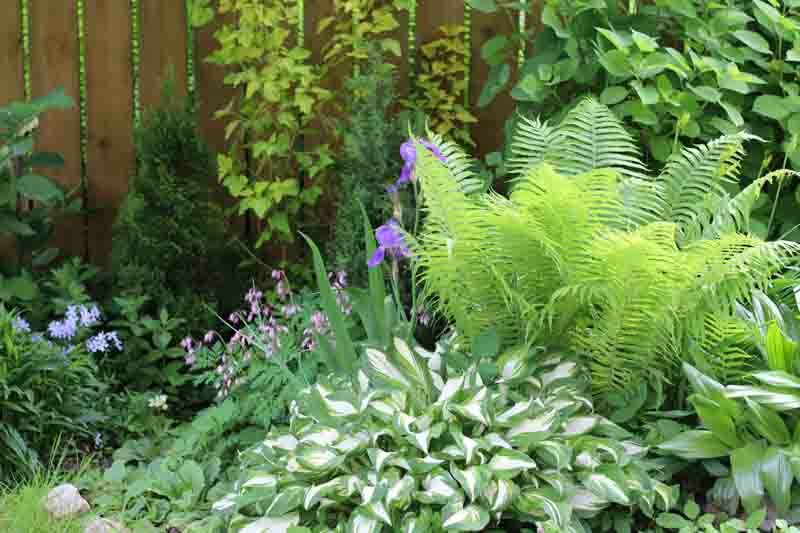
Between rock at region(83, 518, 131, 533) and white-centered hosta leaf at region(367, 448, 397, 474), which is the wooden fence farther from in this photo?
white-centered hosta leaf at region(367, 448, 397, 474)

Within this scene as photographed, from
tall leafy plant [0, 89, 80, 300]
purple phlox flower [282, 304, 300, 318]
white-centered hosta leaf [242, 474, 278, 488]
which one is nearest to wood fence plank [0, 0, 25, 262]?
tall leafy plant [0, 89, 80, 300]

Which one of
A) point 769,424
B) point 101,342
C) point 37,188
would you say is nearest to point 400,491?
point 769,424

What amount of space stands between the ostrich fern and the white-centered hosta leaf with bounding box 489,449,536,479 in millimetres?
411

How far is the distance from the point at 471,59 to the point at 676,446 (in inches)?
92.4

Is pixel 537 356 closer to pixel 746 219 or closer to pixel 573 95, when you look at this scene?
pixel 746 219

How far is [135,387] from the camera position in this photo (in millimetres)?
4133

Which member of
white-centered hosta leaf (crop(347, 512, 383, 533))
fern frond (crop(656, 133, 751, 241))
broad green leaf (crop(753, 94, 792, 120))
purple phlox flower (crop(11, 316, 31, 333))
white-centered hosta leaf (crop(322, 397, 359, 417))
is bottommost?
purple phlox flower (crop(11, 316, 31, 333))

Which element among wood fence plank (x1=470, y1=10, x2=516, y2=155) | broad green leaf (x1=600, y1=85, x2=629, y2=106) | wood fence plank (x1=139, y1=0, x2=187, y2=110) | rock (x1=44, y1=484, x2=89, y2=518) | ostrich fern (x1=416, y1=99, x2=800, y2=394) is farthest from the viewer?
wood fence plank (x1=139, y1=0, x2=187, y2=110)

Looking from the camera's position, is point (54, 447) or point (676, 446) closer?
point (676, 446)

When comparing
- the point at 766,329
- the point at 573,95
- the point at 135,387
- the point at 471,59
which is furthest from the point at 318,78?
the point at 766,329

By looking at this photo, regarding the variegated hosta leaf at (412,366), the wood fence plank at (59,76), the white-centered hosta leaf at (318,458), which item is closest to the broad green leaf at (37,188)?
the wood fence plank at (59,76)

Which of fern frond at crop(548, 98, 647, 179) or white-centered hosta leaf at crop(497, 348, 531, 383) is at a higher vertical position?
fern frond at crop(548, 98, 647, 179)

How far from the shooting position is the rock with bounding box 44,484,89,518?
296 cm

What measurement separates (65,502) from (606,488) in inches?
66.2
